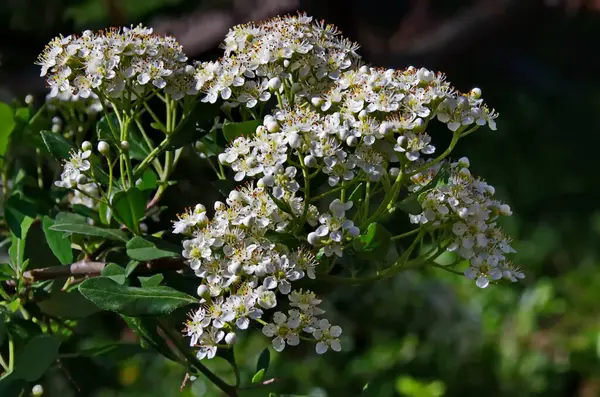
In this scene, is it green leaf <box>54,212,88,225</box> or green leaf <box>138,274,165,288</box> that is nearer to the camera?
green leaf <box>138,274,165,288</box>

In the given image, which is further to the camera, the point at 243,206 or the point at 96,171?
the point at 96,171

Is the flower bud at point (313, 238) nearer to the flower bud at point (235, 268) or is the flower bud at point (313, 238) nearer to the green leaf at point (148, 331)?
the flower bud at point (235, 268)

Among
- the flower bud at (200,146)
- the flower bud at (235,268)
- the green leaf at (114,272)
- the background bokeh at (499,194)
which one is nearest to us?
the flower bud at (235,268)

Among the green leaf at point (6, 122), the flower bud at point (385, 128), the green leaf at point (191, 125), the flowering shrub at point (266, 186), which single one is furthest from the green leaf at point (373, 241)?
the green leaf at point (6, 122)

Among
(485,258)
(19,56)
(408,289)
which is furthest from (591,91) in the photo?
(485,258)

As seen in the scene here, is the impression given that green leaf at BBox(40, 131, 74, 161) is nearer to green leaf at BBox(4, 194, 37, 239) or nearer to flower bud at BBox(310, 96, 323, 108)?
green leaf at BBox(4, 194, 37, 239)

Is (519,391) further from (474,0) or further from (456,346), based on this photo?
(474,0)

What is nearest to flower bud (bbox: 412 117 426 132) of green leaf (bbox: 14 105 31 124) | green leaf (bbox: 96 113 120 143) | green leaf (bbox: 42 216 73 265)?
green leaf (bbox: 96 113 120 143)
